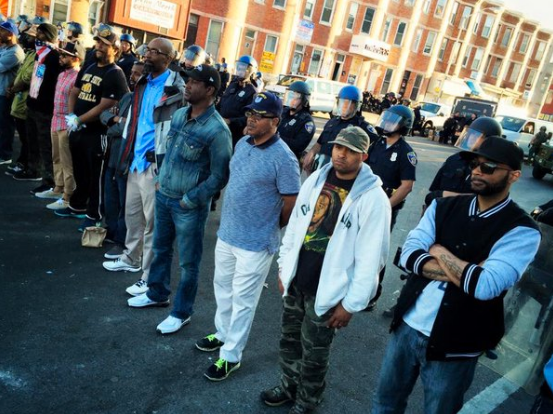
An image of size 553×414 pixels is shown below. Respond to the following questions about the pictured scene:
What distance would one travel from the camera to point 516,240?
217cm

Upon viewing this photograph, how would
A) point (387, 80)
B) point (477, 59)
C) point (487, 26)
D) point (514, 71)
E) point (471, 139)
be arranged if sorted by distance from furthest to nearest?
point (514, 71)
point (477, 59)
point (487, 26)
point (387, 80)
point (471, 139)

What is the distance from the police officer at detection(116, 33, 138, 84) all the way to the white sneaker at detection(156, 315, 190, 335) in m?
4.69

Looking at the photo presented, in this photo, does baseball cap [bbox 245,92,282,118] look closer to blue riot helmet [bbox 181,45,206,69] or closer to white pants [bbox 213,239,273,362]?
white pants [bbox 213,239,273,362]

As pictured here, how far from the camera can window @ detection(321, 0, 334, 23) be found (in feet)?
110

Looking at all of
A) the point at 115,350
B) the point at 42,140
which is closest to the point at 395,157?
the point at 115,350

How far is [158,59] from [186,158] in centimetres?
129

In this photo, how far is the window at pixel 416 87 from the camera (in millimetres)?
41938

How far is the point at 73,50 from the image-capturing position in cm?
577

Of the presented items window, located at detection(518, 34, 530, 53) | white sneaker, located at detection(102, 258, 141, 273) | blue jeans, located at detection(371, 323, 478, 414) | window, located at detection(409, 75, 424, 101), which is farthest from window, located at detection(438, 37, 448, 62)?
blue jeans, located at detection(371, 323, 478, 414)

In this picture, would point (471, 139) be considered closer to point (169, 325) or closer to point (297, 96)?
point (297, 96)

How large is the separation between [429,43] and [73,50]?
41071mm

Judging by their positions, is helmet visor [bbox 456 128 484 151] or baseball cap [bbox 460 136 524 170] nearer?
baseball cap [bbox 460 136 524 170]

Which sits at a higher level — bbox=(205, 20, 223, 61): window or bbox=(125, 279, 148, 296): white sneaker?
bbox=(205, 20, 223, 61): window

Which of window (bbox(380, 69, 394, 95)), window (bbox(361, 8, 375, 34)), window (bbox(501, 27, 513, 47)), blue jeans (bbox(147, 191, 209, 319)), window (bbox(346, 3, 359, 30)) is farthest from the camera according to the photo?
window (bbox(501, 27, 513, 47))
